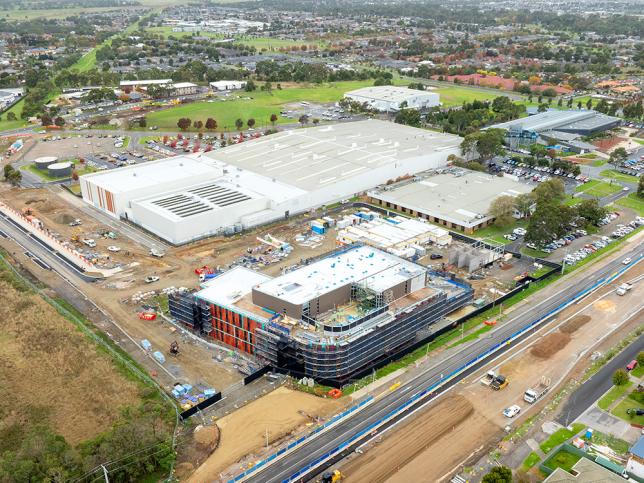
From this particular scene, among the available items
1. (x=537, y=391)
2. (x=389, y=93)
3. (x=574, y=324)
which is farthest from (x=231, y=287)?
(x=389, y=93)

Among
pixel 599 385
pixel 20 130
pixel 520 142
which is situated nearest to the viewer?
pixel 599 385

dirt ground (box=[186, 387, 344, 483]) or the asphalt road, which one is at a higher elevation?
the asphalt road

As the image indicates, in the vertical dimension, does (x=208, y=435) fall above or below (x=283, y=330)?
below

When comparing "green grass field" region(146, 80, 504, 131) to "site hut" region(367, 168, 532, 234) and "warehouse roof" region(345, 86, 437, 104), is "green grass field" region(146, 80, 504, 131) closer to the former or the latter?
"warehouse roof" region(345, 86, 437, 104)

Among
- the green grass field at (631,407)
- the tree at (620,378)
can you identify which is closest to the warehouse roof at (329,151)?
the tree at (620,378)

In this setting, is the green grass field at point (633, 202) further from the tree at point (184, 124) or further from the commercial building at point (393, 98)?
the tree at point (184, 124)

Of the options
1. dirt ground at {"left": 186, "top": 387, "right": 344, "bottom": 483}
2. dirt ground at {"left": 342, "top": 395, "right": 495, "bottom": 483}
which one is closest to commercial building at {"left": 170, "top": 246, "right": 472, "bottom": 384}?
dirt ground at {"left": 186, "top": 387, "right": 344, "bottom": 483}

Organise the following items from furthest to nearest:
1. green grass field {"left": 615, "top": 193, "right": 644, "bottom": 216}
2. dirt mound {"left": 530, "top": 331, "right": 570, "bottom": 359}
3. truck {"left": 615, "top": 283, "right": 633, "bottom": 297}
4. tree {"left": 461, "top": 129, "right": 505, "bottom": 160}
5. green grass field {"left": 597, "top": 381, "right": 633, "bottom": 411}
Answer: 1. tree {"left": 461, "top": 129, "right": 505, "bottom": 160}
2. green grass field {"left": 615, "top": 193, "right": 644, "bottom": 216}
3. truck {"left": 615, "top": 283, "right": 633, "bottom": 297}
4. dirt mound {"left": 530, "top": 331, "right": 570, "bottom": 359}
5. green grass field {"left": 597, "top": 381, "right": 633, "bottom": 411}

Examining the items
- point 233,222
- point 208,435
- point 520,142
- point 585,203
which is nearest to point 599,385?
point 208,435

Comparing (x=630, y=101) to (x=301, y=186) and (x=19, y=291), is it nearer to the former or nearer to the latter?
(x=301, y=186)
